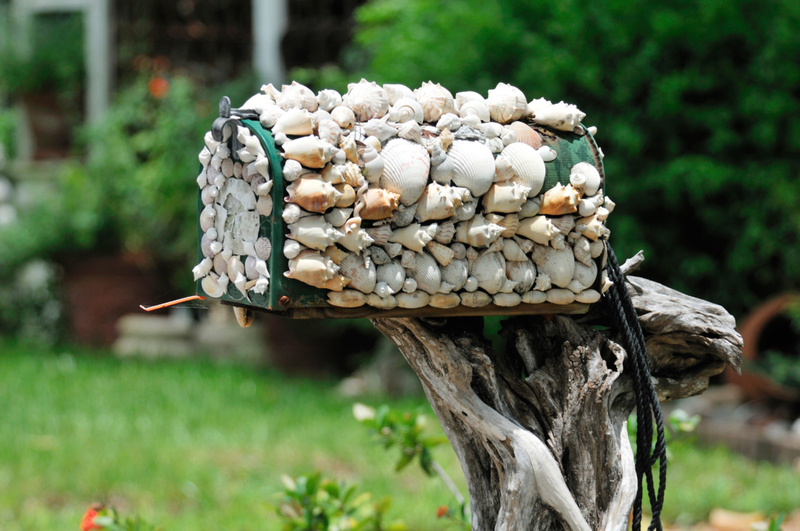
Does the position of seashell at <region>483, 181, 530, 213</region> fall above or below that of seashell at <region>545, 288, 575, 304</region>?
above

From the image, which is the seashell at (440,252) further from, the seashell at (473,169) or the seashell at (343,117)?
the seashell at (343,117)

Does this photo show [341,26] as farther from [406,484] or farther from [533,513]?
[533,513]

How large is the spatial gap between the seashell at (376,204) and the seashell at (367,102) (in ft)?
0.58

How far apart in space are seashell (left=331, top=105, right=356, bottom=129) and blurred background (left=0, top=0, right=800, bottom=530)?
2.26 m

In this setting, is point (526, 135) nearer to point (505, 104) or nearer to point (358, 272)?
point (505, 104)

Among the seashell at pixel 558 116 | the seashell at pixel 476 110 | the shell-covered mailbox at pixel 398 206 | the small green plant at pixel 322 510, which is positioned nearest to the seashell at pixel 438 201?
the shell-covered mailbox at pixel 398 206

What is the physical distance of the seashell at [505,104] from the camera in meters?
1.71

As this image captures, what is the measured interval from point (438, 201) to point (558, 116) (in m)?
0.40

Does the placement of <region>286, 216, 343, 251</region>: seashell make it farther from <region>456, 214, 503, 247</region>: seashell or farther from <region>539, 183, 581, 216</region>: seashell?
<region>539, 183, 581, 216</region>: seashell

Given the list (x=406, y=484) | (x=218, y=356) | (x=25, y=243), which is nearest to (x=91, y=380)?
(x=218, y=356)

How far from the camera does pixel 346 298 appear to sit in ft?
4.90

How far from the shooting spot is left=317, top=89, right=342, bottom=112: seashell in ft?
5.05

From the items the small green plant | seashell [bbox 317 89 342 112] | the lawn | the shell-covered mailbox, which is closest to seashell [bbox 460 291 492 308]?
the shell-covered mailbox

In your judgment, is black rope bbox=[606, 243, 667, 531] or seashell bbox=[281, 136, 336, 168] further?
black rope bbox=[606, 243, 667, 531]
